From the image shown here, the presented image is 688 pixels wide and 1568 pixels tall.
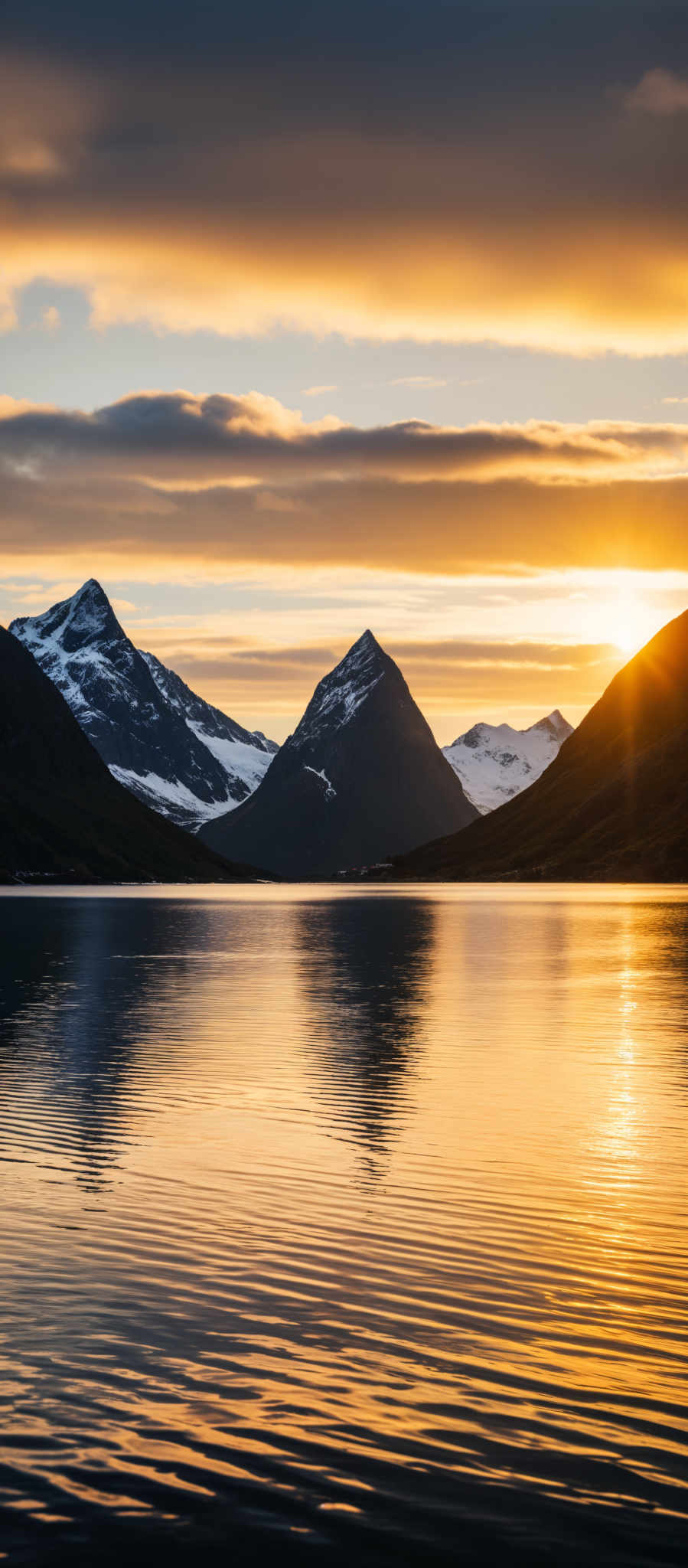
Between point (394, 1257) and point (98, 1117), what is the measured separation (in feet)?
54.9

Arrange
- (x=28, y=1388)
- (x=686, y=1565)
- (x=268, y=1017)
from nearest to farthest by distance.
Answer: (x=686, y=1565), (x=28, y=1388), (x=268, y=1017)

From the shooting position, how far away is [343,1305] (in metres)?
23.0

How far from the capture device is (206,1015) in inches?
2810

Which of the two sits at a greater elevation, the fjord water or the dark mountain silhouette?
the fjord water

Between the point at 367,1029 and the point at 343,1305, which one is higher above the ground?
the point at 343,1305

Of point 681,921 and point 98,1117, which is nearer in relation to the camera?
point 98,1117

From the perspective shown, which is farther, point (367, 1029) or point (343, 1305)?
point (367, 1029)

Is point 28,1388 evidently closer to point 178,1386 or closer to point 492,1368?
point 178,1386

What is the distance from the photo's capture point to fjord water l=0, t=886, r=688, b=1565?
51.0ft

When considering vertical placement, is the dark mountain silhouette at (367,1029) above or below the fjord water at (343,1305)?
below

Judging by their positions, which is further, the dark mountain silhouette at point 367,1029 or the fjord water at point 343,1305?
the dark mountain silhouette at point 367,1029

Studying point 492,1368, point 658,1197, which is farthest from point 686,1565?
point 658,1197

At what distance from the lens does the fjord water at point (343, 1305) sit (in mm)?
15555

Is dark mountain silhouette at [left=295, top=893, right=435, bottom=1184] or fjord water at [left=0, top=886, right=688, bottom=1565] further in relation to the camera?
dark mountain silhouette at [left=295, top=893, right=435, bottom=1184]
